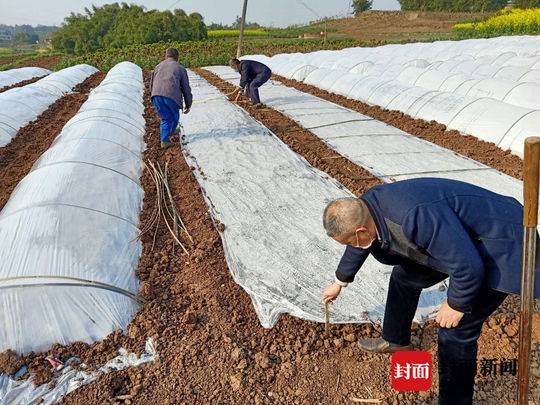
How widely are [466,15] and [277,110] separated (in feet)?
169

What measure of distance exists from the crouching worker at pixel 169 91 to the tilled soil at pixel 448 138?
429 centimetres

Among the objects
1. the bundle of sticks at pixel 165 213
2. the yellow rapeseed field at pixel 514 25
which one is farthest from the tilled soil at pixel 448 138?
the yellow rapeseed field at pixel 514 25

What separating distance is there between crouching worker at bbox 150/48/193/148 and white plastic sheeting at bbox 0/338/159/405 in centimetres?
471

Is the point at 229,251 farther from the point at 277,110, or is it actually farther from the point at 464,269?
the point at 277,110

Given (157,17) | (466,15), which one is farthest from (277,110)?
(466,15)

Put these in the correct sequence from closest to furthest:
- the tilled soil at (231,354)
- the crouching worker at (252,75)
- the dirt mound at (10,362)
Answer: the tilled soil at (231,354)
the dirt mound at (10,362)
the crouching worker at (252,75)

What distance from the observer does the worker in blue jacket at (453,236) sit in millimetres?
1884

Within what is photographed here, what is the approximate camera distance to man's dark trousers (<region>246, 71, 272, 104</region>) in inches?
382

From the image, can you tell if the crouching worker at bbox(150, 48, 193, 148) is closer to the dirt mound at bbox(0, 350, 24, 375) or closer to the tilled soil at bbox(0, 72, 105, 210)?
the tilled soil at bbox(0, 72, 105, 210)

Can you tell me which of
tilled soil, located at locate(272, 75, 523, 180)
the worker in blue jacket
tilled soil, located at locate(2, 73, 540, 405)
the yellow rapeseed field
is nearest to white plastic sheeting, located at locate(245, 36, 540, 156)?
tilled soil, located at locate(272, 75, 523, 180)

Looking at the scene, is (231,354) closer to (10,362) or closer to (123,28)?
(10,362)

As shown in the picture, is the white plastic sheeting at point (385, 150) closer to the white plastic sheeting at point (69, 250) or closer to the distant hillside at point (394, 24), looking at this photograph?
the white plastic sheeting at point (69, 250)

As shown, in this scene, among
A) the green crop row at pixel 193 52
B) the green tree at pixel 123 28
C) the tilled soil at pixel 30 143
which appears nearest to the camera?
the tilled soil at pixel 30 143

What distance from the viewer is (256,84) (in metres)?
9.80
